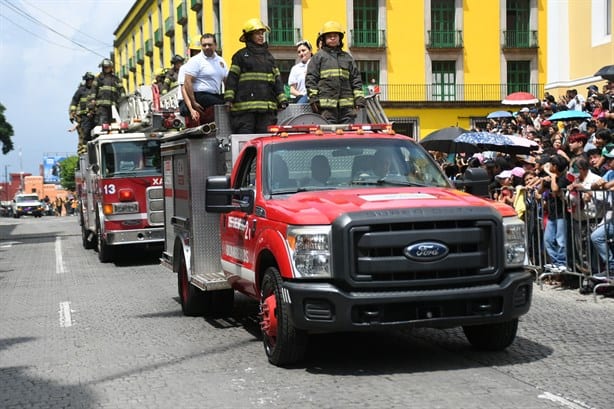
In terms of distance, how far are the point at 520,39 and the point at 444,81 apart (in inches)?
201

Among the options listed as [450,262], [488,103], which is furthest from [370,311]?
[488,103]

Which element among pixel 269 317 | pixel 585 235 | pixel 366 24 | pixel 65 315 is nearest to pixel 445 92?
pixel 366 24

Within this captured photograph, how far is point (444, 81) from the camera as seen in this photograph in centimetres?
4938

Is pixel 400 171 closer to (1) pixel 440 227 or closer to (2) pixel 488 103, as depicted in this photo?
(1) pixel 440 227

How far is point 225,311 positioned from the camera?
10414 mm

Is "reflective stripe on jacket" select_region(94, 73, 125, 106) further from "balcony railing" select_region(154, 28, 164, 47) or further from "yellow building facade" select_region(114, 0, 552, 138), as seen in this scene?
"balcony railing" select_region(154, 28, 164, 47)

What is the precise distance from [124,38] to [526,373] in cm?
7774

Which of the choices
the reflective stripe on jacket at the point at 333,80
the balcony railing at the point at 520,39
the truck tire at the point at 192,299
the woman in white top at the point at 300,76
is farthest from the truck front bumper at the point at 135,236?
the balcony railing at the point at 520,39

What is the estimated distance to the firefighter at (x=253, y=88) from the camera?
32.8ft

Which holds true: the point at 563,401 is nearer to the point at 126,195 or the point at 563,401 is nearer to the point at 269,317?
the point at 269,317

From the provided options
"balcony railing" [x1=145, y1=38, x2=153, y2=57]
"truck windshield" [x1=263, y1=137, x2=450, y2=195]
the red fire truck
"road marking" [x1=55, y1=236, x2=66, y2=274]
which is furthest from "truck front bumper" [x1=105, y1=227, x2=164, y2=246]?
"balcony railing" [x1=145, y1=38, x2=153, y2=57]

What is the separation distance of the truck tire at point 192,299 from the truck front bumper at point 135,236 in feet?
20.2

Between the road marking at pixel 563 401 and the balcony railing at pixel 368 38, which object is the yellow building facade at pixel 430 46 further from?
the road marking at pixel 563 401

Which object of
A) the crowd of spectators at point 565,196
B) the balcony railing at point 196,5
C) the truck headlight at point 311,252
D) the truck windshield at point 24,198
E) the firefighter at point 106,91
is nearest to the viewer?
the truck headlight at point 311,252
